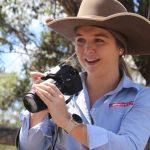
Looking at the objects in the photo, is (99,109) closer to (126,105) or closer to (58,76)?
(126,105)

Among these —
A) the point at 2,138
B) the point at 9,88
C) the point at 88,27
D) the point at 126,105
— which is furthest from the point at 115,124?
the point at 9,88

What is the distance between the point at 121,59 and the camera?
7.55 ft

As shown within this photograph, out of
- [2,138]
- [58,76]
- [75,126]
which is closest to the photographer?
[75,126]

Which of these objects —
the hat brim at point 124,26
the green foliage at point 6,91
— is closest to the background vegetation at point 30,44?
the green foliage at point 6,91

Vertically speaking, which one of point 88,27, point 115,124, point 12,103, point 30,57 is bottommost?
point 12,103

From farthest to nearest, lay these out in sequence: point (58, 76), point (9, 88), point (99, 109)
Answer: point (9, 88), point (99, 109), point (58, 76)

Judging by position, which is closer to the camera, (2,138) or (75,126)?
(75,126)

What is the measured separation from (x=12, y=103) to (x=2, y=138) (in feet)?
21.0

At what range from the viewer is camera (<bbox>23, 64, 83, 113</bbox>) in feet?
5.96

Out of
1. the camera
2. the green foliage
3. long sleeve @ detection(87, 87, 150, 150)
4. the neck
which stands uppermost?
the camera

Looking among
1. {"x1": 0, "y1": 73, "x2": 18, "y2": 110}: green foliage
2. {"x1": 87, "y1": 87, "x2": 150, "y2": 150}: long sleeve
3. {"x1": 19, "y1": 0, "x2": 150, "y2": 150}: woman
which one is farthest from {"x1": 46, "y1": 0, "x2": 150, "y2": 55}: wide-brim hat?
{"x1": 0, "y1": 73, "x2": 18, "y2": 110}: green foliage

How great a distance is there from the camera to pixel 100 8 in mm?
2229

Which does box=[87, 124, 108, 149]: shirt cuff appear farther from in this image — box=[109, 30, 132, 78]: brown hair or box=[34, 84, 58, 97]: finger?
box=[109, 30, 132, 78]: brown hair

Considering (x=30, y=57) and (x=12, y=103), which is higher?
(x=30, y=57)
